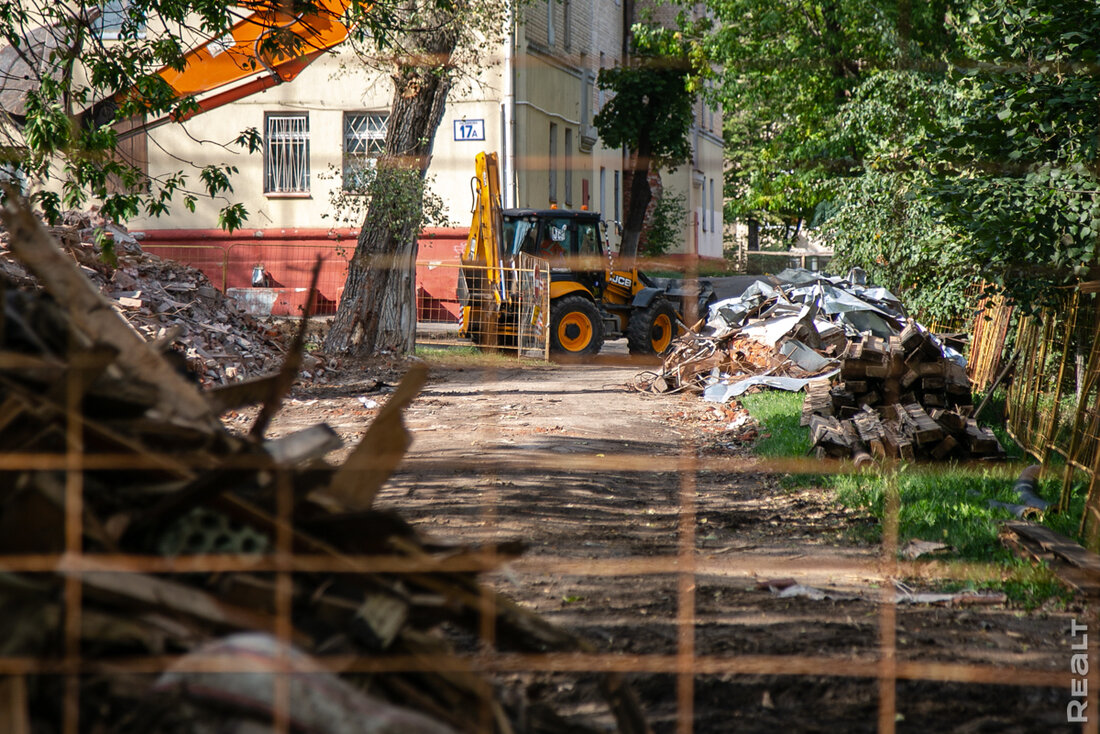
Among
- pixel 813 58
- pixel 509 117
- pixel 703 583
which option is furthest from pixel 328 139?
pixel 703 583

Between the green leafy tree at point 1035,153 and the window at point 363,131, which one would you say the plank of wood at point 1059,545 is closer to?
the green leafy tree at point 1035,153

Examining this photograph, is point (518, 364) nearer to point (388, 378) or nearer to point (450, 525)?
point (388, 378)

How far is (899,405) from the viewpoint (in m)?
8.08

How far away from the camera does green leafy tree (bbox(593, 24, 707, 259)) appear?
2667 centimetres

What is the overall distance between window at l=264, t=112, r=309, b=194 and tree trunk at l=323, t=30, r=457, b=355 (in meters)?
7.20

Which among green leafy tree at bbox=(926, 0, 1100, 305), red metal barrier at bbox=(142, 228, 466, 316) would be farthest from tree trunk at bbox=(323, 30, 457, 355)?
green leafy tree at bbox=(926, 0, 1100, 305)

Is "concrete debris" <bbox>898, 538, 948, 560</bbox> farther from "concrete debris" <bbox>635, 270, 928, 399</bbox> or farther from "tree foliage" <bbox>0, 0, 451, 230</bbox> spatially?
"concrete debris" <bbox>635, 270, 928, 399</bbox>

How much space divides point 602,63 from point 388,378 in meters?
19.4

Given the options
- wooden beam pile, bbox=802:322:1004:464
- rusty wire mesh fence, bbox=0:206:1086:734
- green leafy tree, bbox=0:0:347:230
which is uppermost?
green leafy tree, bbox=0:0:347:230

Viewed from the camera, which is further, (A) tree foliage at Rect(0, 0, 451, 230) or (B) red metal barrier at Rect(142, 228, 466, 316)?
(B) red metal barrier at Rect(142, 228, 466, 316)

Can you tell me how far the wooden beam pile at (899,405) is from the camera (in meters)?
7.43

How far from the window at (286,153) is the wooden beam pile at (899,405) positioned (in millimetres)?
14833

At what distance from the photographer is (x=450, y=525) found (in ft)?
17.9

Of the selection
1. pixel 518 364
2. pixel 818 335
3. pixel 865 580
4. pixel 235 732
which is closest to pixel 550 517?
pixel 865 580
